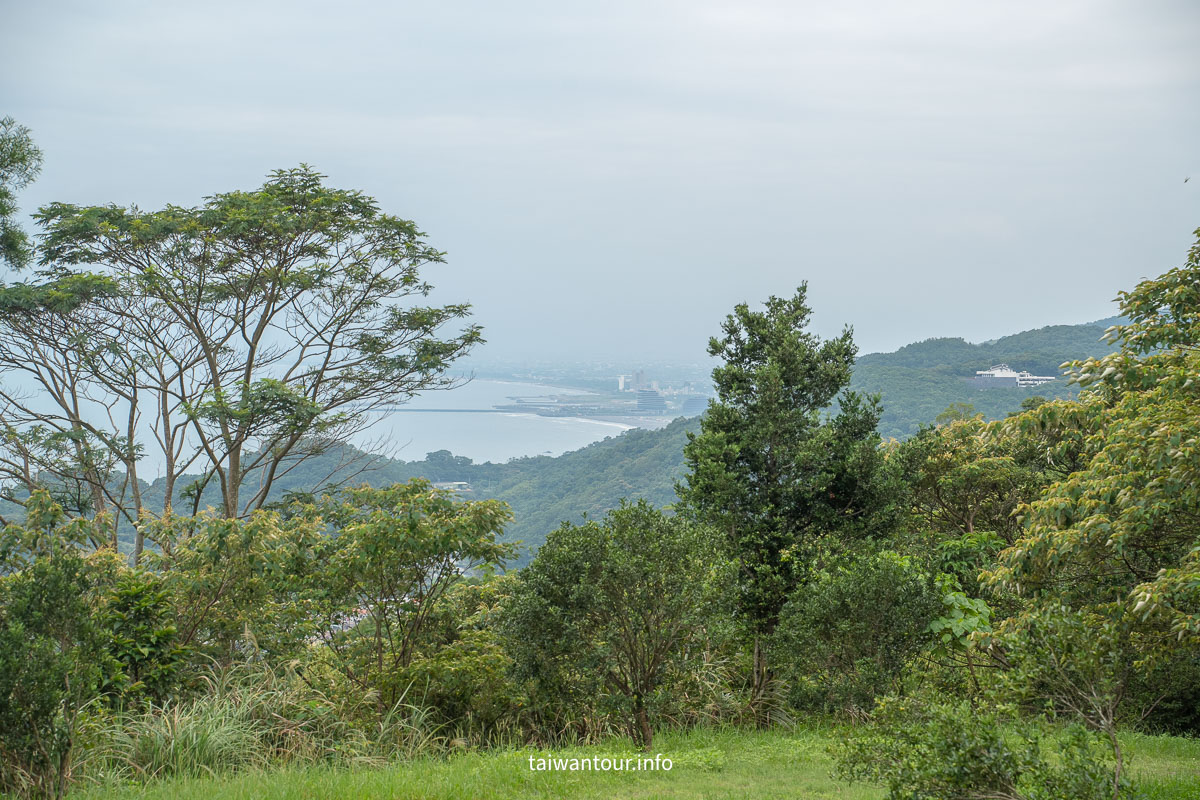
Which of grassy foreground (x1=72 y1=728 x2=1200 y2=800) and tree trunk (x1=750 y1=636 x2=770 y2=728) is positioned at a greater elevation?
grassy foreground (x1=72 y1=728 x2=1200 y2=800)

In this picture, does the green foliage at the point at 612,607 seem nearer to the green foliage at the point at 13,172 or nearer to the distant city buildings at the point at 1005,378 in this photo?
the green foliage at the point at 13,172

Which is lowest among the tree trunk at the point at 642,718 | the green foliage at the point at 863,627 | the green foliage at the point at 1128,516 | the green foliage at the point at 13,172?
the tree trunk at the point at 642,718

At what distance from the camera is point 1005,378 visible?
125ft

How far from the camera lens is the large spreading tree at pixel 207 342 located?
13.8 metres

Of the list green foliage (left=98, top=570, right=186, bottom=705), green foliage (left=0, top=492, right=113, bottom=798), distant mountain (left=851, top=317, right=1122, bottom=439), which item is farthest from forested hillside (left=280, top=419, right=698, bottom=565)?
A: green foliage (left=0, top=492, right=113, bottom=798)

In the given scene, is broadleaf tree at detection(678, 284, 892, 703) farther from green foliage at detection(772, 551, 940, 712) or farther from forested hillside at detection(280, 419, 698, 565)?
forested hillside at detection(280, 419, 698, 565)

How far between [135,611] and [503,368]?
50127mm

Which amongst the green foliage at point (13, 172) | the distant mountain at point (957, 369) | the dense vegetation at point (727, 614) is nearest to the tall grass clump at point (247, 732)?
the dense vegetation at point (727, 614)

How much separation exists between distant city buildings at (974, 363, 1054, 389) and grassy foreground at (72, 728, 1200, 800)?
3401 cm

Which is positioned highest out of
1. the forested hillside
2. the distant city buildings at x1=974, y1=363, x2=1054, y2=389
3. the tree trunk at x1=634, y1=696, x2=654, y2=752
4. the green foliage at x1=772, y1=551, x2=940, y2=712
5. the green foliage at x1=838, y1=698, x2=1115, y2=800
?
the distant city buildings at x1=974, y1=363, x2=1054, y2=389

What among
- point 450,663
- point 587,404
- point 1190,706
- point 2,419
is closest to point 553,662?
point 450,663

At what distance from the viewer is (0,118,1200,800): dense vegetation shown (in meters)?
4.09

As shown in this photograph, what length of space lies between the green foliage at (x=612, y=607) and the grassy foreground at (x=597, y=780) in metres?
0.53

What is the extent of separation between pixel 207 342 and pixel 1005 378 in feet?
115
